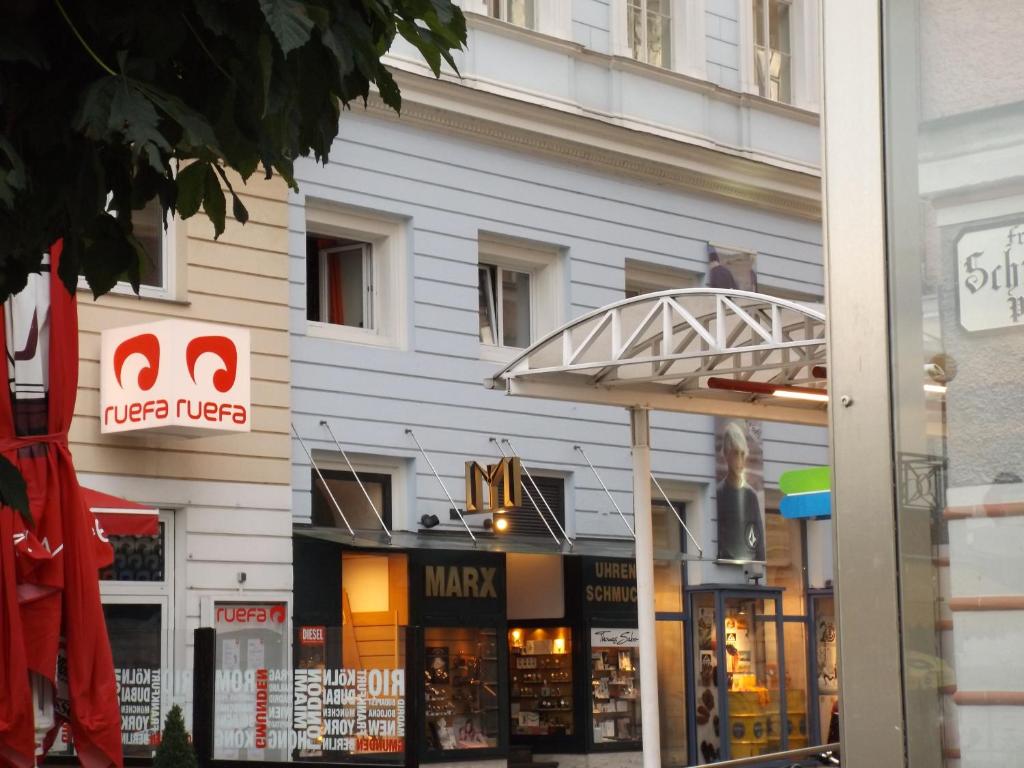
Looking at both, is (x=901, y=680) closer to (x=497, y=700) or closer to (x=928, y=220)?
(x=928, y=220)

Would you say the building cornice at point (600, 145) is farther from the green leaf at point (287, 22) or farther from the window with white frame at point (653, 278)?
the green leaf at point (287, 22)

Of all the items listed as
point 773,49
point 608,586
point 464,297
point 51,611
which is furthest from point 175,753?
point 773,49

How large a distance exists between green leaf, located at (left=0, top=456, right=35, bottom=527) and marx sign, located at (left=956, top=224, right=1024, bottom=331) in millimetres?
2742

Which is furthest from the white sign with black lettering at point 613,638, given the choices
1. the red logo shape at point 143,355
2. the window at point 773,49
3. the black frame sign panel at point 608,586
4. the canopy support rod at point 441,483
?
the window at point 773,49

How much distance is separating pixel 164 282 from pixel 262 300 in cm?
105

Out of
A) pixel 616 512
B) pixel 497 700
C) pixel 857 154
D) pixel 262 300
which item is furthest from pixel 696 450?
pixel 857 154

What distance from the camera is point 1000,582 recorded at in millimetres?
Answer: 2299

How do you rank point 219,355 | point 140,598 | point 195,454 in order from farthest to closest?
point 195,454, point 140,598, point 219,355

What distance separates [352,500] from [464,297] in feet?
8.39

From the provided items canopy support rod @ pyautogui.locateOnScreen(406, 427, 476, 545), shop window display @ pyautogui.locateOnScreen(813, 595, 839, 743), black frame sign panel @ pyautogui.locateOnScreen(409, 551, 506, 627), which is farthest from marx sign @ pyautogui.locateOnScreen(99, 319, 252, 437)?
shop window display @ pyautogui.locateOnScreen(813, 595, 839, 743)

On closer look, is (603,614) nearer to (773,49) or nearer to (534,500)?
(534,500)

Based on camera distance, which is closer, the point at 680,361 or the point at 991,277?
the point at 991,277

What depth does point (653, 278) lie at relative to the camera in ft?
68.2

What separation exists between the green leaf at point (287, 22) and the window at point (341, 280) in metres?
14.2
